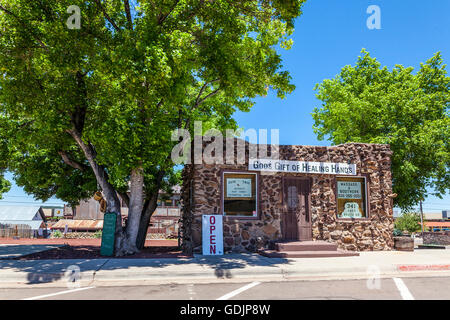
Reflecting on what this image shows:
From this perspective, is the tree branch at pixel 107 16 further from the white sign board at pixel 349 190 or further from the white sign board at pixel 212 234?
the white sign board at pixel 349 190

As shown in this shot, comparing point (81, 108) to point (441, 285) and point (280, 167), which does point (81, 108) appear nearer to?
point (280, 167)

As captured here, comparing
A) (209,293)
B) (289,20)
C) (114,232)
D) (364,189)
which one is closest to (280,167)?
(364,189)

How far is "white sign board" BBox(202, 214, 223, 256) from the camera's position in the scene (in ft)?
39.1

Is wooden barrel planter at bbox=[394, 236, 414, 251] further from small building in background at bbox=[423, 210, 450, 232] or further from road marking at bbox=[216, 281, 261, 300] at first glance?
small building in background at bbox=[423, 210, 450, 232]

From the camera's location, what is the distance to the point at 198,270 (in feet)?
28.3

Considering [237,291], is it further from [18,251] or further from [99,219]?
[99,219]

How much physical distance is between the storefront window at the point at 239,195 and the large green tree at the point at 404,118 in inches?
410

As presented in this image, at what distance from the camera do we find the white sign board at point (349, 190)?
14.3m

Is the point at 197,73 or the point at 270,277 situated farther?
the point at 197,73

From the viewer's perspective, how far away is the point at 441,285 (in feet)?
25.0

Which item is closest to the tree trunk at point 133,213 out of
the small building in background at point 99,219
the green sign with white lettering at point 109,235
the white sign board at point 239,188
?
the green sign with white lettering at point 109,235

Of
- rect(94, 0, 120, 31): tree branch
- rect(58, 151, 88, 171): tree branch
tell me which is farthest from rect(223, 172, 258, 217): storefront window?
rect(94, 0, 120, 31): tree branch

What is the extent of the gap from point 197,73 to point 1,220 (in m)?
35.3

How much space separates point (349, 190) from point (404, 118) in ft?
29.0
